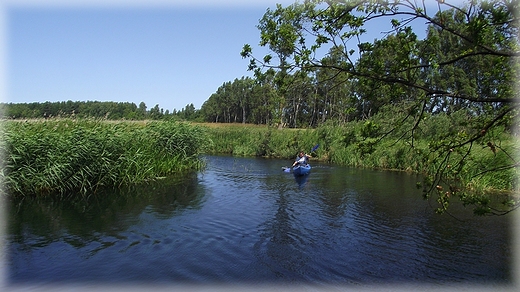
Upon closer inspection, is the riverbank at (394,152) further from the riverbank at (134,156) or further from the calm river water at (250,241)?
the calm river water at (250,241)

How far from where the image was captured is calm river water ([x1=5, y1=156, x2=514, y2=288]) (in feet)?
25.8

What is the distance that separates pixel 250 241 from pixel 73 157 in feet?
24.3

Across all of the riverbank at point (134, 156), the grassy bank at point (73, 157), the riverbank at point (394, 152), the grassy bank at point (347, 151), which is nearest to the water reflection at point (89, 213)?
the grassy bank at point (73, 157)

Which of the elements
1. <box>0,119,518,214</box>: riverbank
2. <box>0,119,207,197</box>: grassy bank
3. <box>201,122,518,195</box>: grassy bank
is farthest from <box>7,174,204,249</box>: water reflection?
<box>201,122,518,195</box>: grassy bank

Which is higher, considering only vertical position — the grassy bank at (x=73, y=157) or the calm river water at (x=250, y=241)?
the grassy bank at (x=73, y=157)

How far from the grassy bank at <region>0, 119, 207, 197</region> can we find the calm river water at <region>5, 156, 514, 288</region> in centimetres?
90

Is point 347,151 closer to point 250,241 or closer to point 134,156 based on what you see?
point 134,156

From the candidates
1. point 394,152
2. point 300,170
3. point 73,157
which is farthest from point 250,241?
point 394,152

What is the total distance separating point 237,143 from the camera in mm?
39031

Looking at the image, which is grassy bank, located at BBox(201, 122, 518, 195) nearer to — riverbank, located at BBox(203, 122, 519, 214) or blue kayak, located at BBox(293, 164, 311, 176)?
riverbank, located at BBox(203, 122, 519, 214)

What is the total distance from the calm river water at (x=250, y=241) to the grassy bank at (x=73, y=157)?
90 cm

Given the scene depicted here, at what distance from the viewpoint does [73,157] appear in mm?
13586

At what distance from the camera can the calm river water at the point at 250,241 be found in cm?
785

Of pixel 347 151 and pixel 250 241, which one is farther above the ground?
pixel 347 151
